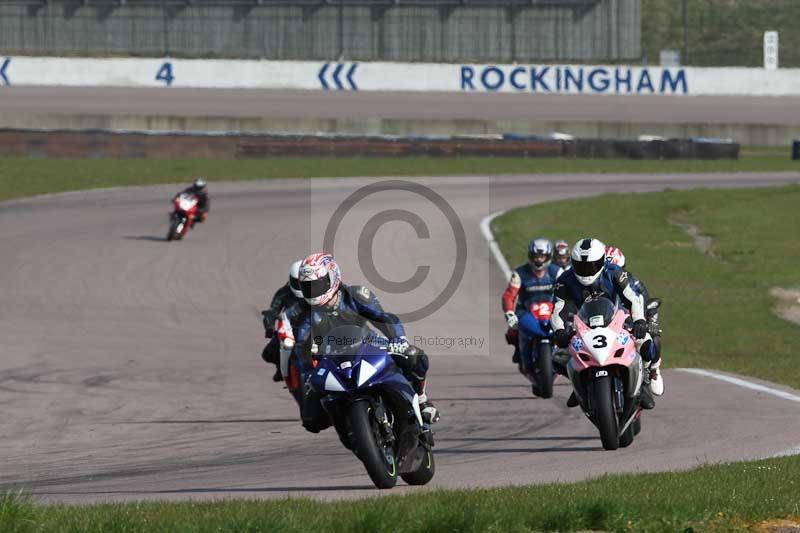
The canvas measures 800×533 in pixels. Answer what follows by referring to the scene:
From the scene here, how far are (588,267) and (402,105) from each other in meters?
44.0

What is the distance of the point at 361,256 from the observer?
92.7ft

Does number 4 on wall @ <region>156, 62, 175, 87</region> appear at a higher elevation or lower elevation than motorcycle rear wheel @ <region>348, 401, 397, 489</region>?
higher

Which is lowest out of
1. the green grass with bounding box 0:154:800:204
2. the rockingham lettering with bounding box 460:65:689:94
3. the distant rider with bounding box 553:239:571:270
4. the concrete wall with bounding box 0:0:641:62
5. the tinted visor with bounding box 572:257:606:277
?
the distant rider with bounding box 553:239:571:270

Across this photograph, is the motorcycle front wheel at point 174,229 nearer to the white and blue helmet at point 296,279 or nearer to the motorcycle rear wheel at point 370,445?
the white and blue helmet at point 296,279

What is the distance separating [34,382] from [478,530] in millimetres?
9914

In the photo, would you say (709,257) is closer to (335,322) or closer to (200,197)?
(200,197)

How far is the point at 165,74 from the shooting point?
5694 cm

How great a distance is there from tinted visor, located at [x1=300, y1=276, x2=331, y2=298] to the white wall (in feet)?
156

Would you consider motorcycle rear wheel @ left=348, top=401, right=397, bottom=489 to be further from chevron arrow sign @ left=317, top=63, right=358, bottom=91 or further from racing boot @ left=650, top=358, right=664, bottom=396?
chevron arrow sign @ left=317, top=63, right=358, bottom=91

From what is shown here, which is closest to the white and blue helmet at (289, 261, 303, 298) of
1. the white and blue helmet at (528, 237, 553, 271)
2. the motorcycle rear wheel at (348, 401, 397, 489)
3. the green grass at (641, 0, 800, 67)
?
the motorcycle rear wheel at (348, 401, 397, 489)

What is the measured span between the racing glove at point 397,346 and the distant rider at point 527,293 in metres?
6.09

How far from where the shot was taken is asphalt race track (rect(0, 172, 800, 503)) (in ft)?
36.6

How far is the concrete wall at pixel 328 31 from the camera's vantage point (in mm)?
61500

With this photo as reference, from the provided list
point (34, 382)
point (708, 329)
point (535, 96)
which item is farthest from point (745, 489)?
point (535, 96)
